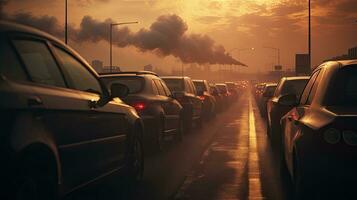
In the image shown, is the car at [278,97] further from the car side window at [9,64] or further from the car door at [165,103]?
the car side window at [9,64]

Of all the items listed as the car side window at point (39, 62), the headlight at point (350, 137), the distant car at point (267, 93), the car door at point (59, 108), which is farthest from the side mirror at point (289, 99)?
the distant car at point (267, 93)

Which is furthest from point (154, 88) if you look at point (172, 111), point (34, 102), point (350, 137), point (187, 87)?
point (34, 102)

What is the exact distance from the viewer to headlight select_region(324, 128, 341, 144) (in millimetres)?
4605

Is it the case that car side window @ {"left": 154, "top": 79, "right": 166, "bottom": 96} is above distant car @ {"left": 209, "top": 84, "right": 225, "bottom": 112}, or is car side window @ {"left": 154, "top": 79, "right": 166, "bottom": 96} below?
above

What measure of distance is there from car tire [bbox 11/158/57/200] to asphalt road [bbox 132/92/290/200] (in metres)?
2.70

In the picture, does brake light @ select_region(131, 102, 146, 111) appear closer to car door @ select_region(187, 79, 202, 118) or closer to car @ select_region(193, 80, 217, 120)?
car door @ select_region(187, 79, 202, 118)

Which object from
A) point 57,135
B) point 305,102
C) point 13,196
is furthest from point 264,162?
point 13,196

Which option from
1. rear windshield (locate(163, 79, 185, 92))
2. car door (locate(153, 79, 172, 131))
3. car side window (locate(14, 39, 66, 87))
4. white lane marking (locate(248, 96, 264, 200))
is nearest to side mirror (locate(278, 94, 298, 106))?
white lane marking (locate(248, 96, 264, 200))

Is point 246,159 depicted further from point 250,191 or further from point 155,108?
point 250,191

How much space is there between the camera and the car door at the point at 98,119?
5168mm

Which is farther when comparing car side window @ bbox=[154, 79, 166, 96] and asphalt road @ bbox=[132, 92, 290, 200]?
car side window @ bbox=[154, 79, 166, 96]

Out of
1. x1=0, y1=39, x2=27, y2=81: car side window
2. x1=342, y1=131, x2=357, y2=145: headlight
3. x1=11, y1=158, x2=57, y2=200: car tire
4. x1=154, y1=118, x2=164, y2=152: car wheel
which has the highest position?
x1=0, y1=39, x2=27, y2=81: car side window

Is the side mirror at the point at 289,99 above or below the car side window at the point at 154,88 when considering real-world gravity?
below

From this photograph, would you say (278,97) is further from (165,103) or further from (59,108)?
(59,108)
